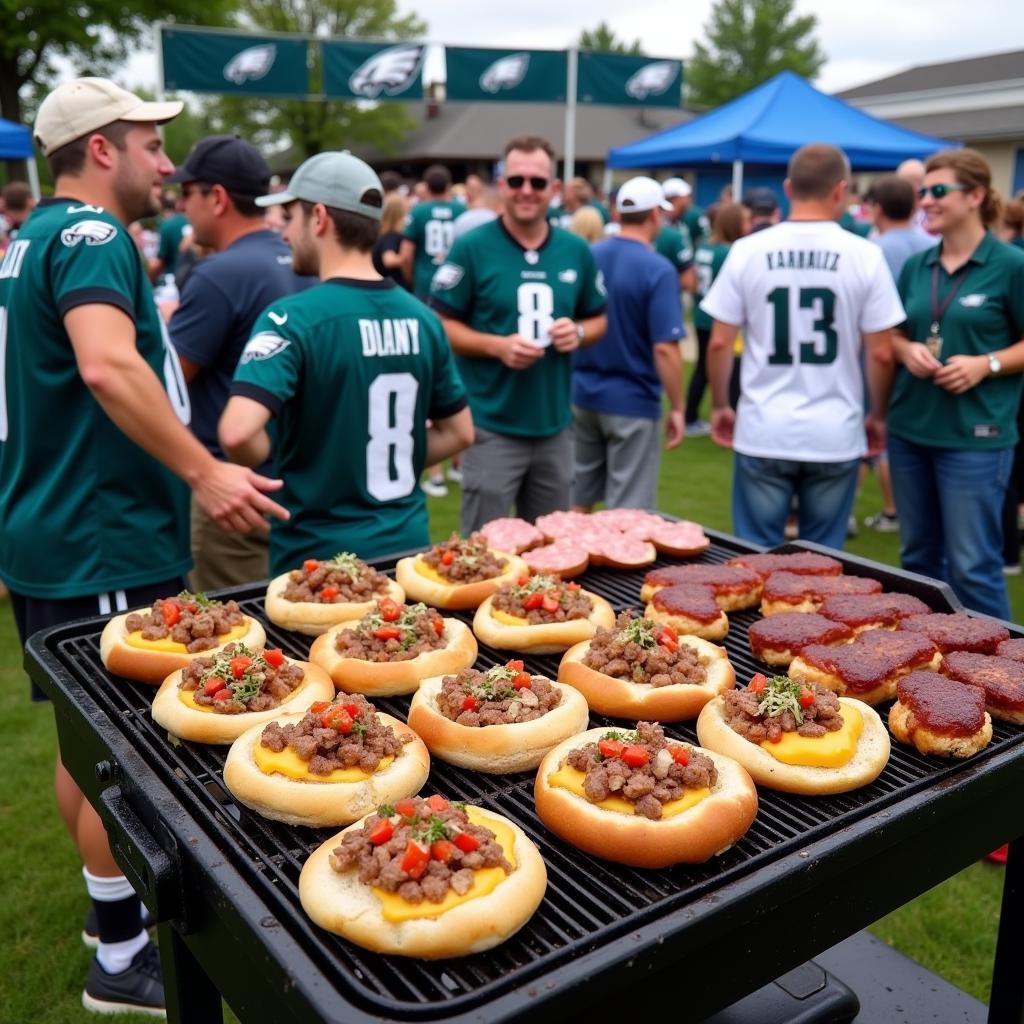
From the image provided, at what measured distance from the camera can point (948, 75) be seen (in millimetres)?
46656

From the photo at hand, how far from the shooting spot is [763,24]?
2185 inches

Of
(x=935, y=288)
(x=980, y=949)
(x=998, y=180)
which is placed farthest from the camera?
(x=998, y=180)

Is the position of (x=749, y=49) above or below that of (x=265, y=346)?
above

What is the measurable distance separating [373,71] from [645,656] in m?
18.0

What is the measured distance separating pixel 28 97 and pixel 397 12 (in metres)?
27.5

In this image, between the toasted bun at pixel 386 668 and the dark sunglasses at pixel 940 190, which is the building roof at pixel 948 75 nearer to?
the dark sunglasses at pixel 940 190

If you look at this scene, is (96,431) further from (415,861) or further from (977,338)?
(977,338)

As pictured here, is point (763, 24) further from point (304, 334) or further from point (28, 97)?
point (304, 334)

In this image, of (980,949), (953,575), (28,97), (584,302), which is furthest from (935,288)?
(28,97)

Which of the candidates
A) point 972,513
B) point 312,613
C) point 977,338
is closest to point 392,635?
point 312,613

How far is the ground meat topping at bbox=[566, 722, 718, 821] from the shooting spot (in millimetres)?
1930

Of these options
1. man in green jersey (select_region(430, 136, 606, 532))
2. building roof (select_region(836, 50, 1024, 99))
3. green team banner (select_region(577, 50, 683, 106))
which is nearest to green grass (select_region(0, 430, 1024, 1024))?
man in green jersey (select_region(430, 136, 606, 532))

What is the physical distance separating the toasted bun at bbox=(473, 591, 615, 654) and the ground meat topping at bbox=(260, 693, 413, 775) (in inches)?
28.5

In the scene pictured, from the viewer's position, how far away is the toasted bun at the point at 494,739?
2.20m
